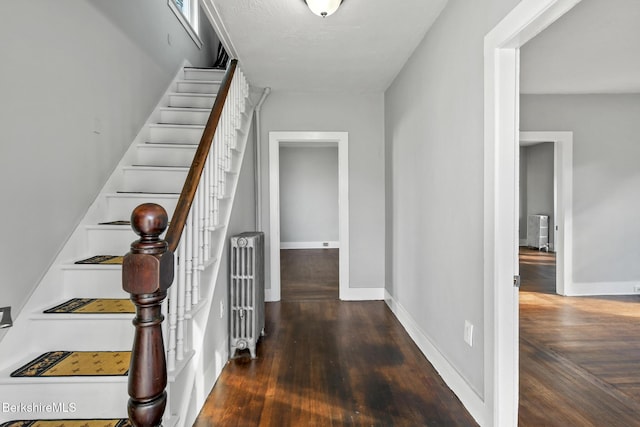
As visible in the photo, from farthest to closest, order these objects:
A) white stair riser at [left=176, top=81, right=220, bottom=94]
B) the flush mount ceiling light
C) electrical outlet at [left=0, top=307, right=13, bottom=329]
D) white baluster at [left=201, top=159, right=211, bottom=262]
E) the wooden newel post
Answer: white stair riser at [left=176, top=81, right=220, bottom=94], the flush mount ceiling light, white baluster at [left=201, top=159, right=211, bottom=262], electrical outlet at [left=0, top=307, right=13, bottom=329], the wooden newel post

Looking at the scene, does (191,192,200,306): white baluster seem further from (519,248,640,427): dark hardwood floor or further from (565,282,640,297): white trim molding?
(565,282,640,297): white trim molding

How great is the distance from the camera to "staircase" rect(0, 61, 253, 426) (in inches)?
58.7

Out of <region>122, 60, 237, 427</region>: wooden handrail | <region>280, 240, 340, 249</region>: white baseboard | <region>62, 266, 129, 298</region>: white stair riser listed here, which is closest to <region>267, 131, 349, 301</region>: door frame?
<region>62, 266, 129, 298</region>: white stair riser

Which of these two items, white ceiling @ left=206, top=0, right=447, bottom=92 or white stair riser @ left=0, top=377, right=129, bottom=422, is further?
white ceiling @ left=206, top=0, right=447, bottom=92

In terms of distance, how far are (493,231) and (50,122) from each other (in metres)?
2.53

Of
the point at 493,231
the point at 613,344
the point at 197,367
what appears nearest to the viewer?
the point at 493,231

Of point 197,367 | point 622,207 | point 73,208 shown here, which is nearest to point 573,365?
point 197,367

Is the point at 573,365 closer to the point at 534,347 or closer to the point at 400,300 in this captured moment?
the point at 534,347

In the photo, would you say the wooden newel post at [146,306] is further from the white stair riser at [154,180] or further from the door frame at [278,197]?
the door frame at [278,197]

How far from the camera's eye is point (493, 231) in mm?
1720

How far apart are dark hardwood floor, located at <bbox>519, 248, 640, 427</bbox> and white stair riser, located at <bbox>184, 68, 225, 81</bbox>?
4.03 meters

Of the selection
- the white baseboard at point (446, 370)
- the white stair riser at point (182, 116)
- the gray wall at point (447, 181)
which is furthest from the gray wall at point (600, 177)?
the white stair riser at point (182, 116)

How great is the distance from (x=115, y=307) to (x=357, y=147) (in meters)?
3.18

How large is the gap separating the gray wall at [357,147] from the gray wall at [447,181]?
800mm
